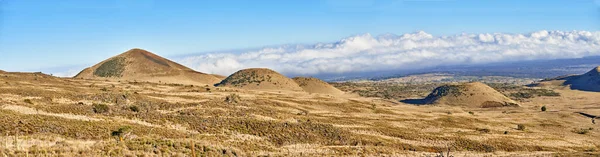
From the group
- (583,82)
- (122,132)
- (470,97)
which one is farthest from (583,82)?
(122,132)

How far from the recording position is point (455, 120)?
68.7m

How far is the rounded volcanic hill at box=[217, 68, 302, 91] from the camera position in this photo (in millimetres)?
128875

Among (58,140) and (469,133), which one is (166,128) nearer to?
(58,140)

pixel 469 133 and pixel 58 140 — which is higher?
pixel 58 140

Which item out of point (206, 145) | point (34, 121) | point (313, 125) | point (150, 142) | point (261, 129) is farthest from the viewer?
point (313, 125)

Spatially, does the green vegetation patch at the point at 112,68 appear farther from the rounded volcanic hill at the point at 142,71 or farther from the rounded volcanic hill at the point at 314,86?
the rounded volcanic hill at the point at 314,86

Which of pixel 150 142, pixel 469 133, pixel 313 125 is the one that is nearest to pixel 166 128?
pixel 150 142

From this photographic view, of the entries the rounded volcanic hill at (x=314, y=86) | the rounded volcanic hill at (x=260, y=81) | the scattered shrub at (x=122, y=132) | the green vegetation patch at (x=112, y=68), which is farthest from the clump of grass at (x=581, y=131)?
the green vegetation patch at (x=112, y=68)

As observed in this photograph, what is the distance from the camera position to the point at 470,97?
11338 cm

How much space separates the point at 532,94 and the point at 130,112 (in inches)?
4909

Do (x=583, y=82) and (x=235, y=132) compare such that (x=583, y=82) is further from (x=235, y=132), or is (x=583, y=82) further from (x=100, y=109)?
(x=100, y=109)

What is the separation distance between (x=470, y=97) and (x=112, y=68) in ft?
348

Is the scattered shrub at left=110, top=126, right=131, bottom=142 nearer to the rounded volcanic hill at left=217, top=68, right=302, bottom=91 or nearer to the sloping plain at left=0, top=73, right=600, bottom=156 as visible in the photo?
the sloping plain at left=0, top=73, right=600, bottom=156

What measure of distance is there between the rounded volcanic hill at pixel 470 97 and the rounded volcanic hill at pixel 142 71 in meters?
69.1
